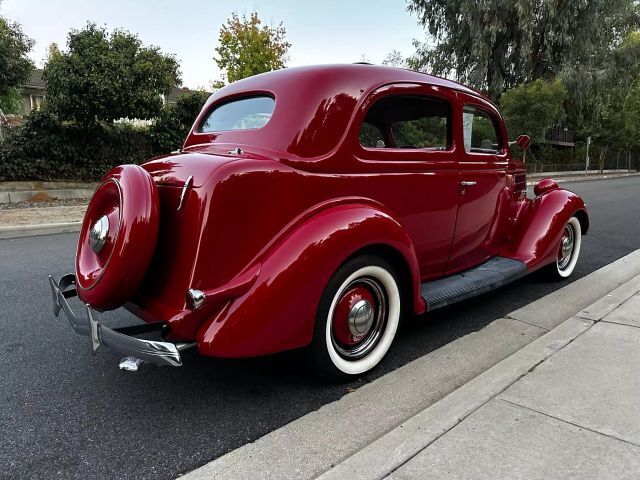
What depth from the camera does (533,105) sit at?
68.1 feet

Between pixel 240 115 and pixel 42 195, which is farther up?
pixel 240 115

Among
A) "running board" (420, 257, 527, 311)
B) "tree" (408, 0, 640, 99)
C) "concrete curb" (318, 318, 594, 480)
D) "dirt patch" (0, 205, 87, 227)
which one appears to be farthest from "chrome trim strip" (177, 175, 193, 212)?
"tree" (408, 0, 640, 99)

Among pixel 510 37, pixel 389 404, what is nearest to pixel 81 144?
pixel 389 404

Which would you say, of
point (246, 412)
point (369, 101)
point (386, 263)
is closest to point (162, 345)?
point (246, 412)

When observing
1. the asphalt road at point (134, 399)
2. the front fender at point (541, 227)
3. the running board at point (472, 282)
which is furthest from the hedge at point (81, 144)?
the running board at point (472, 282)

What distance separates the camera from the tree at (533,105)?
67.7ft

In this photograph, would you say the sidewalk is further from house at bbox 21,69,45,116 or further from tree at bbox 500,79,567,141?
house at bbox 21,69,45,116

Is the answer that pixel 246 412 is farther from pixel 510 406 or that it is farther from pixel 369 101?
pixel 369 101

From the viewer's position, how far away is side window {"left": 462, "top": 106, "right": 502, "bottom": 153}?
3695 mm

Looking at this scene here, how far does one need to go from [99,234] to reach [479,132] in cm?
300

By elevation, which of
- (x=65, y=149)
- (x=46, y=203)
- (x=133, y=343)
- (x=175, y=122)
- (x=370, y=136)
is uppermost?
(x=175, y=122)

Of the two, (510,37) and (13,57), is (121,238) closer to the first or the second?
(13,57)

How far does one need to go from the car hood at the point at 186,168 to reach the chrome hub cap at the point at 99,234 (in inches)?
14.2

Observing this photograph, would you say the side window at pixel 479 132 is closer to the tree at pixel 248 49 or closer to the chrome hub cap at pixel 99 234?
the chrome hub cap at pixel 99 234
